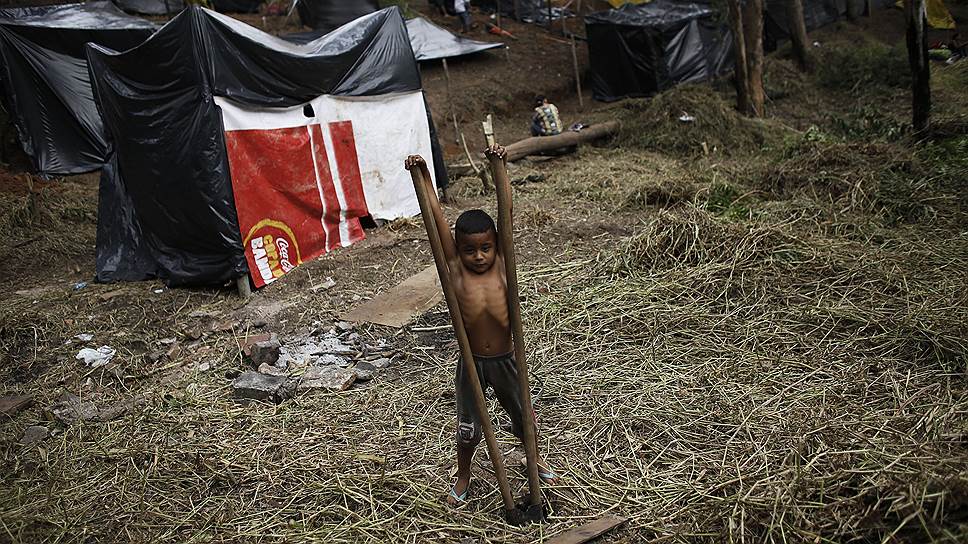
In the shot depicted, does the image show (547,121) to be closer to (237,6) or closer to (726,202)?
(726,202)

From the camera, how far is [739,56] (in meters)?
11.0

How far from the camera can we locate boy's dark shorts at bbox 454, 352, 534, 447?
9.09 ft

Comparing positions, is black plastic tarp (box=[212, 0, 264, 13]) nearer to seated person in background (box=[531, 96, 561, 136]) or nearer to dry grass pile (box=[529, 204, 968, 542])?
seated person in background (box=[531, 96, 561, 136])

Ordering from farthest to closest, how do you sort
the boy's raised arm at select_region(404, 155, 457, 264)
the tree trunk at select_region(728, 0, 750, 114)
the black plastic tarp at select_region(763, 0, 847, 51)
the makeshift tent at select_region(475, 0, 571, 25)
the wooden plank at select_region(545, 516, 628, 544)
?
1. the makeshift tent at select_region(475, 0, 571, 25)
2. the black plastic tarp at select_region(763, 0, 847, 51)
3. the tree trunk at select_region(728, 0, 750, 114)
4. the wooden plank at select_region(545, 516, 628, 544)
5. the boy's raised arm at select_region(404, 155, 457, 264)

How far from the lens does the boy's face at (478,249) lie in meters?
2.65

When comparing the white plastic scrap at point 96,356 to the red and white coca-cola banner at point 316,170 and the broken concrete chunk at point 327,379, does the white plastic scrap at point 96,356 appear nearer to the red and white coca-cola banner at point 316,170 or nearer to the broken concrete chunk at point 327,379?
the red and white coca-cola banner at point 316,170

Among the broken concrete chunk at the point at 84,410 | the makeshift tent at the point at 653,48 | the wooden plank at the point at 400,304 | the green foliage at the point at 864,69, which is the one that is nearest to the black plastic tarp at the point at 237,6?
the makeshift tent at the point at 653,48

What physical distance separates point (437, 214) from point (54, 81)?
1032 cm

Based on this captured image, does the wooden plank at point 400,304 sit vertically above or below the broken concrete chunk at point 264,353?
below

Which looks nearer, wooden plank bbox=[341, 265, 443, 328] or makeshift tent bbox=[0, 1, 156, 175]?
wooden plank bbox=[341, 265, 443, 328]

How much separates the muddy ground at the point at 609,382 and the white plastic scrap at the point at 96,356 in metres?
0.15

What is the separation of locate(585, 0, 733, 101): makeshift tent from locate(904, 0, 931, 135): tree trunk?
22.6ft

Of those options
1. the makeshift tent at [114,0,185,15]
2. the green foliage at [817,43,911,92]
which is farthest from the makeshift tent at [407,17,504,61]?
the green foliage at [817,43,911,92]

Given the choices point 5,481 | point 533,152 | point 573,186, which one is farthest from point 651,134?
point 5,481
